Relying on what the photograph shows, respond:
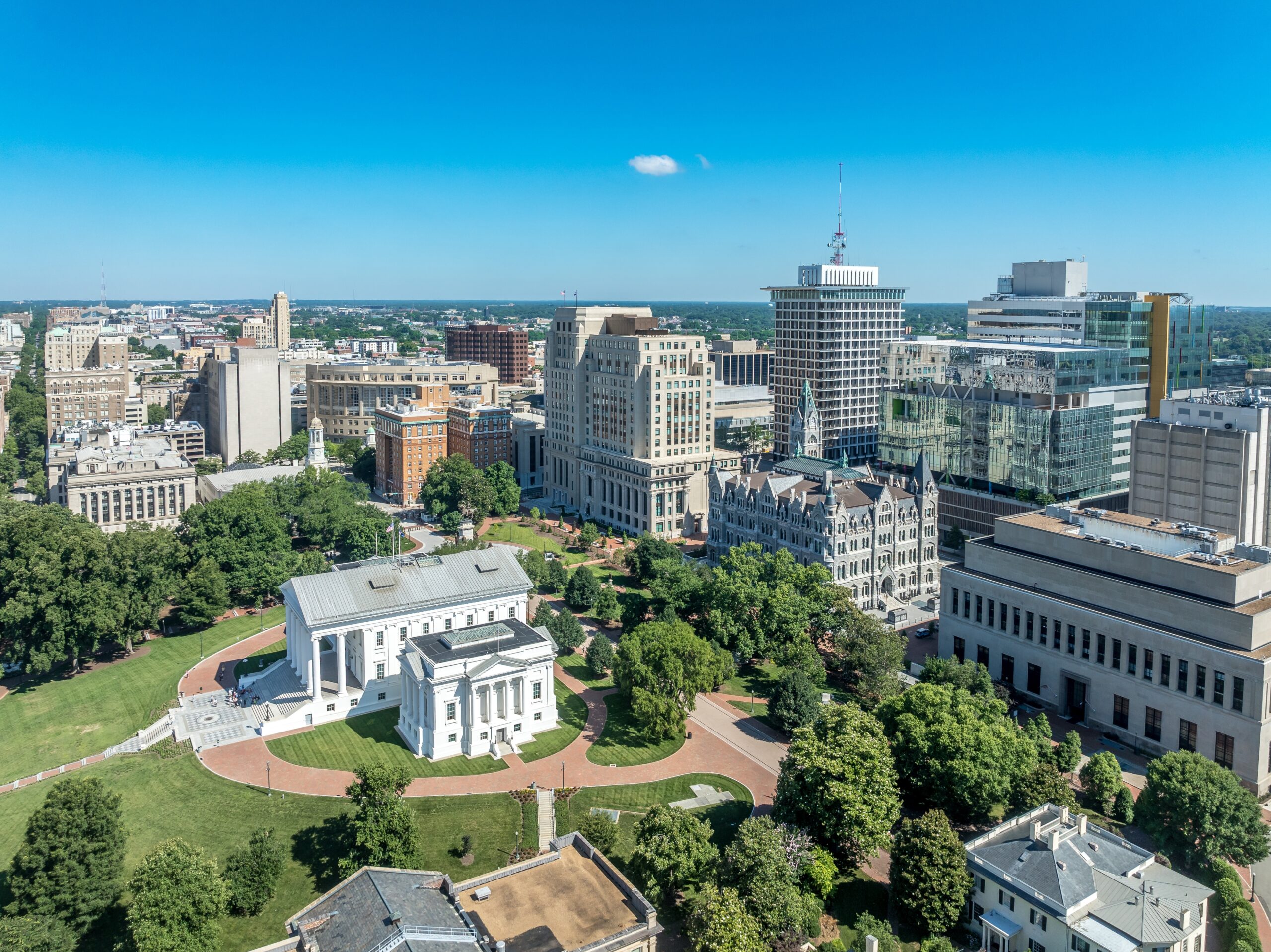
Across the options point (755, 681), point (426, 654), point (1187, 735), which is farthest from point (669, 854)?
point (1187, 735)

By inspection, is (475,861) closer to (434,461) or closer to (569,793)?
(569,793)

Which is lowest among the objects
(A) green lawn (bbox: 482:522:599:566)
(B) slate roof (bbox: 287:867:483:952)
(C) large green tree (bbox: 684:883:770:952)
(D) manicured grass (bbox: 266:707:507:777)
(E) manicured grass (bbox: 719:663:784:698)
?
(D) manicured grass (bbox: 266:707:507:777)

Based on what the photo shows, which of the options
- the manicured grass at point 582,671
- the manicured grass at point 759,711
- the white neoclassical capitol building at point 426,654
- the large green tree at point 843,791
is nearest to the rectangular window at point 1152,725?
the large green tree at point 843,791

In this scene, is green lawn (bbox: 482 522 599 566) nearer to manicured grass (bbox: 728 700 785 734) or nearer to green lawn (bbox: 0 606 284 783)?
green lawn (bbox: 0 606 284 783)

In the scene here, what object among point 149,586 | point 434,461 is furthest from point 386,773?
point 434,461

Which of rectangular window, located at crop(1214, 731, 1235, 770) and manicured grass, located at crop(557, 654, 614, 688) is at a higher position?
rectangular window, located at crop(1214, 731, 1235, 770)

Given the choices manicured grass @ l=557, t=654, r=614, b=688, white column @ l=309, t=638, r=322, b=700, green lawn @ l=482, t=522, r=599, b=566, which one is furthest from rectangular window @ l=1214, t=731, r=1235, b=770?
green lawn @ l=482, t=522, r=599, b=566

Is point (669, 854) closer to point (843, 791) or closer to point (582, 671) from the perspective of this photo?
point (843, 791)
